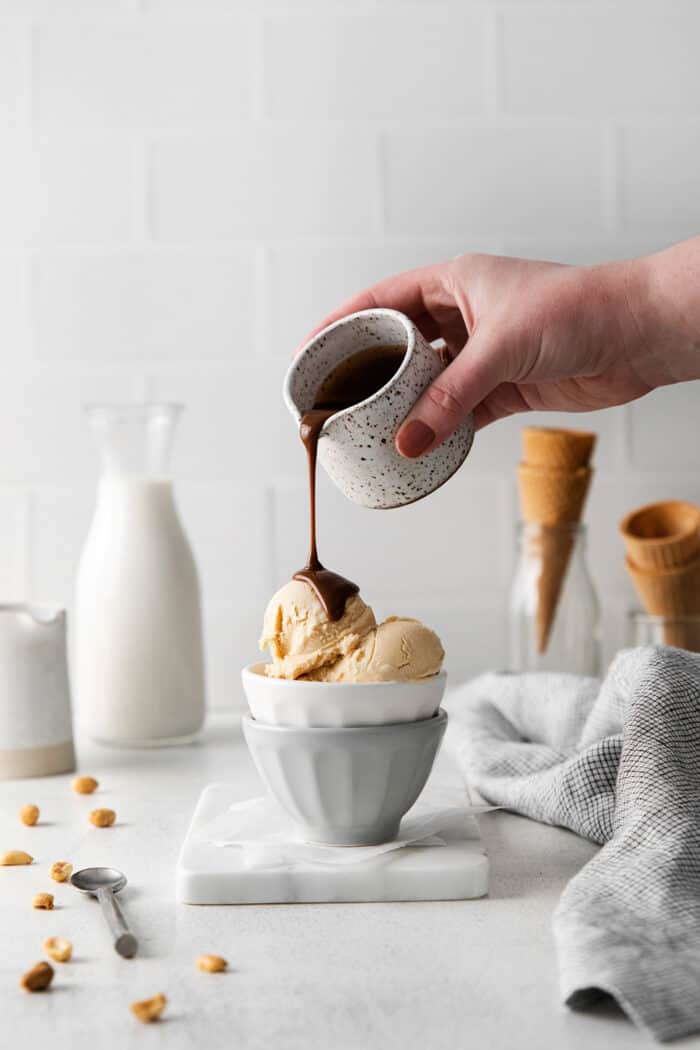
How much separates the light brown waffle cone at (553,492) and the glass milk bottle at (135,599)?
0.47 metres

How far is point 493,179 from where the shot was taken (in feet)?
5.75

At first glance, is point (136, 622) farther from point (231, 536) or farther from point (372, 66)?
point (372, 66)

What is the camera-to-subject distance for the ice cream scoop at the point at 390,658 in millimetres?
956

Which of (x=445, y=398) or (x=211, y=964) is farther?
(x=445, y=398)

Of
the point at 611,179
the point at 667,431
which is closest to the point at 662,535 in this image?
the point at 667,431

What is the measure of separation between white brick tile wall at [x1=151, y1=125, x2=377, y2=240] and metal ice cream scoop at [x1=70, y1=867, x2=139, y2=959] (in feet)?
3.34

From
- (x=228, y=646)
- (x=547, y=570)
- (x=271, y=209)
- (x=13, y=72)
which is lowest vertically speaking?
(x=228, y=646)

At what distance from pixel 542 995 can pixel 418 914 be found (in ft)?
0.55

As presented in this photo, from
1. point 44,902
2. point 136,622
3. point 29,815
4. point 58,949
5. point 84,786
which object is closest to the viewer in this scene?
point 58,949

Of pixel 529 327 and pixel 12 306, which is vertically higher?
pixel 12 306

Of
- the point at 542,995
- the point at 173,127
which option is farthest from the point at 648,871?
the point at 173,127

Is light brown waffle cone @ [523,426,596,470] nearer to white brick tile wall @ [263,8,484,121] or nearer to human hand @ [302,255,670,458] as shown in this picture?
human hand @ [302,255,670,458]

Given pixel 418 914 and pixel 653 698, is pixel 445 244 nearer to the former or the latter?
pixel 653 698

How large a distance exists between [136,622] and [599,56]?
1.04 metres
